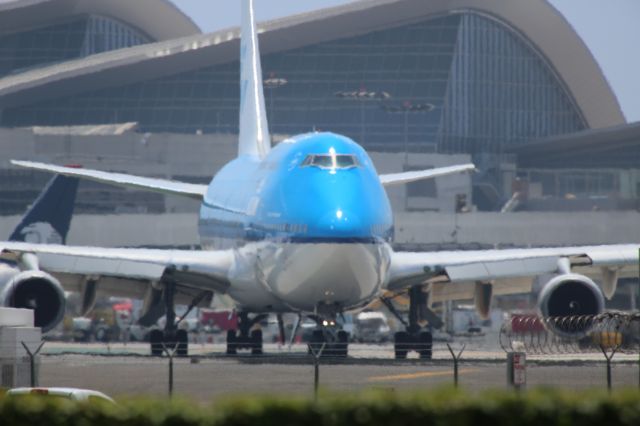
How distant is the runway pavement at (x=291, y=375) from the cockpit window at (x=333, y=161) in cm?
456

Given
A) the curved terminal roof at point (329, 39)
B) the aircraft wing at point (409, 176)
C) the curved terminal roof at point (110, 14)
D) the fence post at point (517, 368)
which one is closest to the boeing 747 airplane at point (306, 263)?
the aircraft wing at point (409, 176)

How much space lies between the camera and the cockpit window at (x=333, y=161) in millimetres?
38969

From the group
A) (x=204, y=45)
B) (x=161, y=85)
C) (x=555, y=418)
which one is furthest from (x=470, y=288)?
(x=161, y=85)

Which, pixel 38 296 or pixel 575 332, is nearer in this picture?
pixel 575 332

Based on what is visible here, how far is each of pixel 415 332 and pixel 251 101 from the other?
1532 cm

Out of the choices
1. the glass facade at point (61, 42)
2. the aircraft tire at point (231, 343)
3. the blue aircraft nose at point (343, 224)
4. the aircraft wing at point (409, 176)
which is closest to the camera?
the blue aircraft nose at point (343, 224)

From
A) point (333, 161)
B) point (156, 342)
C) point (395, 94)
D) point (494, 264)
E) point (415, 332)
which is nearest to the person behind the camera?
point (333, 161)

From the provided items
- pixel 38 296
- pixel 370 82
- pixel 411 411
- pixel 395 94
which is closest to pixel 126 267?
pixel 38 296

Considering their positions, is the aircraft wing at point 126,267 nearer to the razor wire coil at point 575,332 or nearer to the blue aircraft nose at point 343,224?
the blue aircraft nose at point 343,224

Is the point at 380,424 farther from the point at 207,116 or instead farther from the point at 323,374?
the point at 207,116

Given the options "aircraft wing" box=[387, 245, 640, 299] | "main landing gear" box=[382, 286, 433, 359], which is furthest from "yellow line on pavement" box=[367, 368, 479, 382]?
"main landing gear" box=[382, 286, 433, 359]

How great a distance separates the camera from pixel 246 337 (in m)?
46.8

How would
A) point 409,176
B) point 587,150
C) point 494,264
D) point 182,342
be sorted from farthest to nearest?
point 587,150, point 409,176, point 182,342, point 494,264

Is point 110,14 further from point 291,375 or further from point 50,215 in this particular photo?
point 291,375
